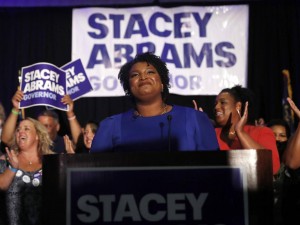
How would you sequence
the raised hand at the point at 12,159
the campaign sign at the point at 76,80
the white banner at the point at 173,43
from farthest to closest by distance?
1. the white banner at the point at 173,43
2. the campaign sign at the point at 76,80
3. the raised hand at the point at 12,159

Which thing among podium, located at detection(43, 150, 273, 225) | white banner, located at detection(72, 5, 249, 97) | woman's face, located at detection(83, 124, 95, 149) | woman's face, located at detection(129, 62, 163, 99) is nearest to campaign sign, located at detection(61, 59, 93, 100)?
white banner, located at detection(72, 5, 249, 97)

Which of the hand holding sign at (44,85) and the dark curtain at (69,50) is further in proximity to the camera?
the dark curtain at (69,50)

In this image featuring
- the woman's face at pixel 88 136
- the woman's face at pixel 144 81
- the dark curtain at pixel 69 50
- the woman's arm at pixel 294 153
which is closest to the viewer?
the woman's face at pixel 144 81

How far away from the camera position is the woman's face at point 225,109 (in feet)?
10.5

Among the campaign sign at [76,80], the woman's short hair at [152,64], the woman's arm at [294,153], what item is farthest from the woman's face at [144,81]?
the campaign sign at [76,80]

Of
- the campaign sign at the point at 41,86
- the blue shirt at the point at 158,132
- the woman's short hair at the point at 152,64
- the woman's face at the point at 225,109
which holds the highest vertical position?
the campaign sign at the point at 41,86

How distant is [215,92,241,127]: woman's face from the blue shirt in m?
0.94

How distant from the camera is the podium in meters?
1.43

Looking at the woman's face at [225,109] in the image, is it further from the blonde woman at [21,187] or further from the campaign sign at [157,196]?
the campaign sign at [157,196]

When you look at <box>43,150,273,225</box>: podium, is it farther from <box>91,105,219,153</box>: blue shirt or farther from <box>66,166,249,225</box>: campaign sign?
<box>91,105,219,153</box>: blue shirt

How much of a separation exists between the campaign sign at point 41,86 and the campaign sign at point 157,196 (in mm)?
4279

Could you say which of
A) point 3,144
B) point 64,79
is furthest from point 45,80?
point 3,144

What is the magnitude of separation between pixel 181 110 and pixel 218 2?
4.70 metres

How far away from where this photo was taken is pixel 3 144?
465 centimetres
